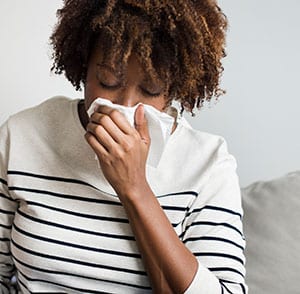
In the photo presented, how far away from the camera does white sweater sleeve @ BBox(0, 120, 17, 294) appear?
3.29ft

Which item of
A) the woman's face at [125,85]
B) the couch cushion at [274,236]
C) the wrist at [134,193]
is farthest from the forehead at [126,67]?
the couch cushion at [274,236]

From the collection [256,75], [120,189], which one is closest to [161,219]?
[120,189]

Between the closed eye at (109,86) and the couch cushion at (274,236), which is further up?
the closed eye at (109,86)

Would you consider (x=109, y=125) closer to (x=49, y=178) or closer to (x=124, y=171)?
(x=124, y=171)

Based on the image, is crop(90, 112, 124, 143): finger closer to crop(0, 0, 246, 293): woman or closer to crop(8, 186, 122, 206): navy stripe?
crop(0, 0, 246, 293): woman

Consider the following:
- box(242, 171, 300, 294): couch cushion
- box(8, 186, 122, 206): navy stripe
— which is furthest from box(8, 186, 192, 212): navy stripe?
box(242, 171, 300, 294): couch cushion

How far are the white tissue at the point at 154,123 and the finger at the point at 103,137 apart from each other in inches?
1.4

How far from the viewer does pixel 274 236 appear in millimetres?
1120

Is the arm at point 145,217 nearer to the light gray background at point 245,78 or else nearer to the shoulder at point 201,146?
the shoulder at point 201,146

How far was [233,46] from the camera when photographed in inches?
54.9

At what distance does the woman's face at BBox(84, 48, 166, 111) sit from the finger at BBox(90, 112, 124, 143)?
4 centimetres

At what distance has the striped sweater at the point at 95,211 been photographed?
0.93 metres

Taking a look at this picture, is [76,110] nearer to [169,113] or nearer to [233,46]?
[169,113]

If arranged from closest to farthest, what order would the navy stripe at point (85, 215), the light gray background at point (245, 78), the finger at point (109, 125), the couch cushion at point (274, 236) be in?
1. the finger at point (109, 125)
2. the navy stripe at point (85, 215)
3. the couch cushion at point (274, 236)
4. the light gray background at point (245, 78)
